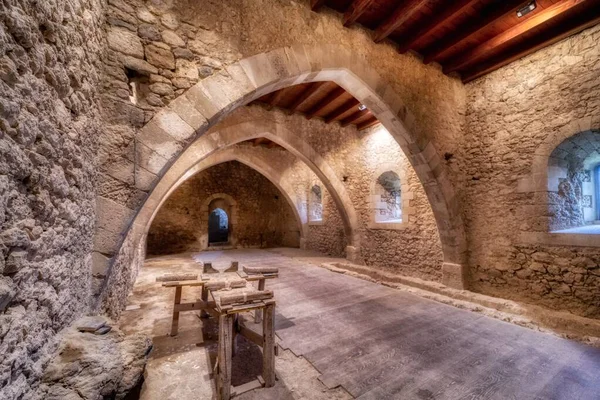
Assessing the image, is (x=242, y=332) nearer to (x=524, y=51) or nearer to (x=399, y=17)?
(x=399, y=17)

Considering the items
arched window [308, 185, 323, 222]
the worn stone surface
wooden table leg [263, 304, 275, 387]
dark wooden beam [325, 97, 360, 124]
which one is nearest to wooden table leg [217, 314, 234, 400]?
wooden table leg [263, 304, 275, 387]

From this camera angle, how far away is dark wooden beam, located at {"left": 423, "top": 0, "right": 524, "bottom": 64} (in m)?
2.85

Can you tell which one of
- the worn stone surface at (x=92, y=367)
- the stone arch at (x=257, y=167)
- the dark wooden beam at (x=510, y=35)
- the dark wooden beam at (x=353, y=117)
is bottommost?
the worn stone surface at (x=92, y=367)

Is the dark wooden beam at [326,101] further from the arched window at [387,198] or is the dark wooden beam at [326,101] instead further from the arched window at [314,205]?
the arched window at [314,205]

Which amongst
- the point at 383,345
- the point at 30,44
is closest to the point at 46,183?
the point at 30,44

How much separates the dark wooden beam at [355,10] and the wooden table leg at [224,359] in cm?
345

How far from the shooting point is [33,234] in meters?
1.02

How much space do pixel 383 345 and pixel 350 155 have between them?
5150 mm

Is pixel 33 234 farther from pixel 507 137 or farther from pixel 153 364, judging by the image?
pixel 507 137

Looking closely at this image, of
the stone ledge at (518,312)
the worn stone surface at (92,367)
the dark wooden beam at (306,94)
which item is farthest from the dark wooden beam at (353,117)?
the worn stone surface at (92,367)

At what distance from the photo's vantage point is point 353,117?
621 cm

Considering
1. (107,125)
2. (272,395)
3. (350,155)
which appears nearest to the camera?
(272,395)

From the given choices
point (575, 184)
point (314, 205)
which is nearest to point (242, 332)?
point (575, 184)

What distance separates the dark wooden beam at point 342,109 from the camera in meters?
5.40
